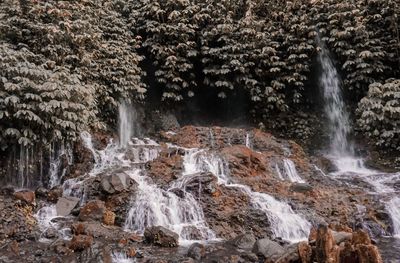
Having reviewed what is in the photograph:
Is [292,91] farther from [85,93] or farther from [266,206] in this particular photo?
[85,93]

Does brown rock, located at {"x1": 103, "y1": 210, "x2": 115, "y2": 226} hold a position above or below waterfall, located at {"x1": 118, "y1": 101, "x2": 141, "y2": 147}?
below

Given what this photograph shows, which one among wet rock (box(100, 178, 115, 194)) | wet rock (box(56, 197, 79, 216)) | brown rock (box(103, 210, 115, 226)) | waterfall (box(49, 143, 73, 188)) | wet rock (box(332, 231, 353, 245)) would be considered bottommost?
wet rock (box(332, 231, 353, 245))

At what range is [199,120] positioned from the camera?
58.5 ft

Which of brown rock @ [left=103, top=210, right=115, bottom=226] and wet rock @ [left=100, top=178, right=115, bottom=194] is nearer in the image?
brown rock @ [left=103, top=210, right=115, bottom=226]

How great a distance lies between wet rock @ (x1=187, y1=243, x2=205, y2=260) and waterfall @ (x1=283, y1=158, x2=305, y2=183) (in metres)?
5.44

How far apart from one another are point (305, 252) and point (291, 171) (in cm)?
675

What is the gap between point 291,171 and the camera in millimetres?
12773

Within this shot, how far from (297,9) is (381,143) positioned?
705 cm

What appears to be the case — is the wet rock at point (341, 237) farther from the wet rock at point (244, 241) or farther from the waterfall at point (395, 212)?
the waterfall at point (395, 212)

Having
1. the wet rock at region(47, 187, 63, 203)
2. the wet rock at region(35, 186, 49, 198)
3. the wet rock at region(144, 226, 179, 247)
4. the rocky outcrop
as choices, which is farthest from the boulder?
the wet rock at region(35, 186, 49, 198)

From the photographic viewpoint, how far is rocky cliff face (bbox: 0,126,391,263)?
7266mm

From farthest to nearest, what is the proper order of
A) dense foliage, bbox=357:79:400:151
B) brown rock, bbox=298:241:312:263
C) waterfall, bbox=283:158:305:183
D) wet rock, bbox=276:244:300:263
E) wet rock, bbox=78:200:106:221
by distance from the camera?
dense foliage, bbox=357:79:400:151 < waterfall, bbox=283:158:305:183 < wet rock, bbox=78:200:106:221 < wet rock, bbox=276:244:300:263 < brown rock, bbox=298:241:312:263

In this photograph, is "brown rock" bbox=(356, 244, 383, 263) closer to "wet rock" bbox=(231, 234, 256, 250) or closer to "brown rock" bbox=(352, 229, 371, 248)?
"brown rock" bbox=(352, 229, 371, 248)

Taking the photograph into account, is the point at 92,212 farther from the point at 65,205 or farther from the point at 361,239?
the point at 361,239
